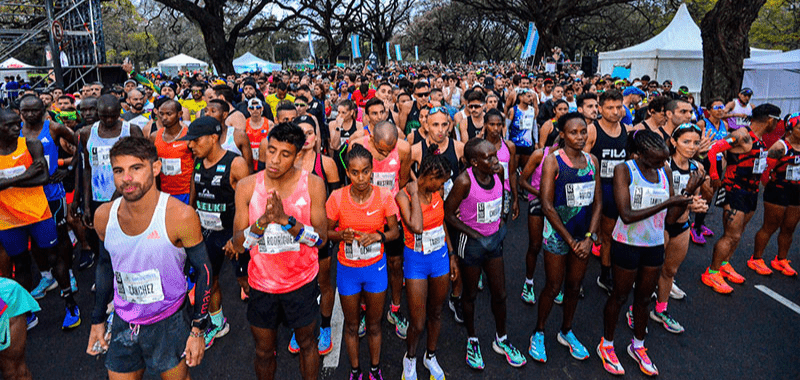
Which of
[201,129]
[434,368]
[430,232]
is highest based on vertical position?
[201,129]

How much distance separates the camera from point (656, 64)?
17516mm

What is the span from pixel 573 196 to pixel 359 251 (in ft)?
5.82

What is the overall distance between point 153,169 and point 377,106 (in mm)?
3394

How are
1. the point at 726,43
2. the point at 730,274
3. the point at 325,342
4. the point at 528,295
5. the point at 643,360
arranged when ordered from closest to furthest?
the point at 643,360 < the point at 325,342 < the point at 528,295 < the point at 730,274 < the point at 726,43

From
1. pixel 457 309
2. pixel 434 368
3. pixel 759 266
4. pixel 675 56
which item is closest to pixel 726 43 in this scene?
pixel 675 56

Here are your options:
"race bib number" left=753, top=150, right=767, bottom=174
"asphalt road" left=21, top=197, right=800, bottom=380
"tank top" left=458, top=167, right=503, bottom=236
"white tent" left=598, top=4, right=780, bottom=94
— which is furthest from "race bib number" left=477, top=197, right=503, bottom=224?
"white tent" left=598, top=4, right=780, bottom=94

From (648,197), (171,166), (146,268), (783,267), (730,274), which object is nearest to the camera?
(146,268)

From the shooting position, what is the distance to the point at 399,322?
13.3 feet

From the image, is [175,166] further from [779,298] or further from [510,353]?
[779,298]

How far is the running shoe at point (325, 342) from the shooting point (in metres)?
3.77

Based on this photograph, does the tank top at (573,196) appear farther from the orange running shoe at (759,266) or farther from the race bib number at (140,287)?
the orange running shoe at (759,266)

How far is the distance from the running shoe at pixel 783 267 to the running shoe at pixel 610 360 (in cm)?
310

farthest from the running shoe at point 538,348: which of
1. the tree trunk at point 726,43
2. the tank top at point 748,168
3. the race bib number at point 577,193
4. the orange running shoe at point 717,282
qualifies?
the tree trunk at point 726,43

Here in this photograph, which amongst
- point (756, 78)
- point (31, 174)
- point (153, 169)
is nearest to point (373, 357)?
point (153, 169)
